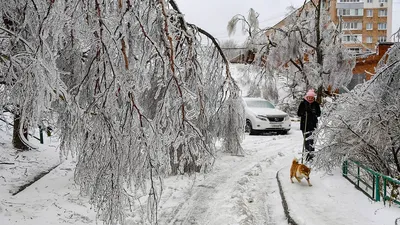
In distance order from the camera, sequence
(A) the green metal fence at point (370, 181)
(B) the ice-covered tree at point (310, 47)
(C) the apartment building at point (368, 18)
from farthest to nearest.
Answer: (C) the apartment building at point (368, 18) < (B) the ice-covered tree at point (310, 47) < (A) the green metal fence at point (370, 181)

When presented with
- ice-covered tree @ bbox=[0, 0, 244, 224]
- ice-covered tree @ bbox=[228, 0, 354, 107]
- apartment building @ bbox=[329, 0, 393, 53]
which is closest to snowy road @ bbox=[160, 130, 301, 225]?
ice-covered tree @ bbox=[0, 0, 244, 224]

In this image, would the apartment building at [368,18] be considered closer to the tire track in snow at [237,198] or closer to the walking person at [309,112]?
the walking person at [309,112]

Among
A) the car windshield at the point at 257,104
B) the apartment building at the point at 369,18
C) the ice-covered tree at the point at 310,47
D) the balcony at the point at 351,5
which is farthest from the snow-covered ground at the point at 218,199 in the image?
the apartment building at the point at 369,18

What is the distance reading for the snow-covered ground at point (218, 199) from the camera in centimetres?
561

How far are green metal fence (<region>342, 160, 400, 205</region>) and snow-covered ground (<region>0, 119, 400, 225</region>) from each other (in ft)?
0.44

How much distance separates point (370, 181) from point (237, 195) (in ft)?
7.63

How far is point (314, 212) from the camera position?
5691mm

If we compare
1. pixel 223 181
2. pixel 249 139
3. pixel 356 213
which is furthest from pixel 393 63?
pixel 249 139

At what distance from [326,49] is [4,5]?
16042 mm

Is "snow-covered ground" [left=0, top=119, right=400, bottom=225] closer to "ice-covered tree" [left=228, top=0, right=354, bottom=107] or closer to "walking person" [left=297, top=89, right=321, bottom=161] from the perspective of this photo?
"walking person" [left=297, top=89, right=321, bottom=161]

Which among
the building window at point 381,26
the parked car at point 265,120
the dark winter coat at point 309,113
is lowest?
the parked car at point 265,120

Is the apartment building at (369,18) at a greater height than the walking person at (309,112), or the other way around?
the apartment building at (369,18)

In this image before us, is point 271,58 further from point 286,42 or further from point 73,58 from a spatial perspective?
point 73,58

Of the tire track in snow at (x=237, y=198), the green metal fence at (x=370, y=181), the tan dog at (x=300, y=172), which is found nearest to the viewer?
the green metal fence at (x=370, y=181)
